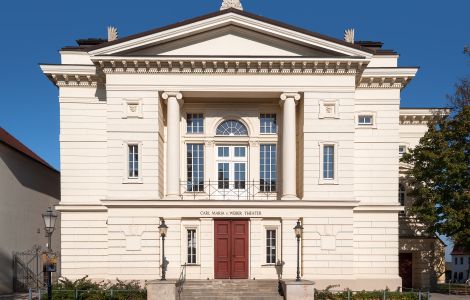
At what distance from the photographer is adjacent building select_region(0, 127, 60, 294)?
2861 centimetres

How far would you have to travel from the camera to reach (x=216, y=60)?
24.2 meters

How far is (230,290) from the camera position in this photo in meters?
22.8

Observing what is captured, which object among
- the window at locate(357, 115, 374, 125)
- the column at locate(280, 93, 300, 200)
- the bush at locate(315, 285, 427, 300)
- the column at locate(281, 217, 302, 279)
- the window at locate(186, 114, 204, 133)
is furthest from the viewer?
the window at locate(357, 115, 374, 125)

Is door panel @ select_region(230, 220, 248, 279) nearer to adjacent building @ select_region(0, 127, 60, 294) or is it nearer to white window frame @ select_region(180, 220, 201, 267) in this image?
white window frame @ select_region(180, 220, 201, 267)

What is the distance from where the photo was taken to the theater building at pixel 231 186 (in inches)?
949

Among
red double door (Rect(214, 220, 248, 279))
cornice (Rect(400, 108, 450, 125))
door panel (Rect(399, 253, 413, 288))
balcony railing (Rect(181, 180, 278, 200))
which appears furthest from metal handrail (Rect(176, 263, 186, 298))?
cornice (Rect(400, 108, 450, 125))

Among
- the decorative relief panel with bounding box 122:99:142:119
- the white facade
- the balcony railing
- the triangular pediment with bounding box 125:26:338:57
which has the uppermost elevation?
the triangular pediment with bounding box 125:26:338:57

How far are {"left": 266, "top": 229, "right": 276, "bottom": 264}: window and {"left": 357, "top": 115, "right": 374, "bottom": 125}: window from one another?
7.71 metres

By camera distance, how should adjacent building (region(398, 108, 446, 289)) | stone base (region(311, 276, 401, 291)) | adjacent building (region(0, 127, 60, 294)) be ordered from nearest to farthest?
1. stone base (region(311, 276, 401, 291))
2. adjacent building (region(0, 127, 60, 294))
3. adjacent building (region(398, 108, 446, 289))

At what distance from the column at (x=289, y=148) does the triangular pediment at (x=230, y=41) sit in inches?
90.8

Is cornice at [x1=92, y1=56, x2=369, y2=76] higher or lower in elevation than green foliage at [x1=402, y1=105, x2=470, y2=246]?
higher

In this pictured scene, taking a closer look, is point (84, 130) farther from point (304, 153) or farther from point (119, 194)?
point (304, 153)

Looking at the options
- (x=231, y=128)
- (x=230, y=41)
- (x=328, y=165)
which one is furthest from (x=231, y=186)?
→ (x=230, y=41)

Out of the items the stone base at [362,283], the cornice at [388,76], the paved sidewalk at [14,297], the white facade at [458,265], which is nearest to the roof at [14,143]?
the paved sidewalk at [14,297]
